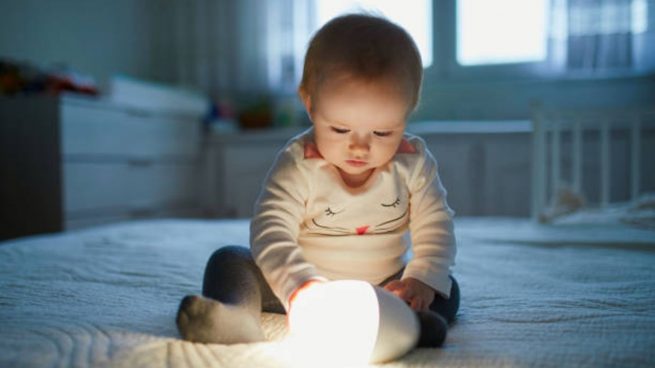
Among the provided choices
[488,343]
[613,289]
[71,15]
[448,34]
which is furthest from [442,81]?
[488,343]

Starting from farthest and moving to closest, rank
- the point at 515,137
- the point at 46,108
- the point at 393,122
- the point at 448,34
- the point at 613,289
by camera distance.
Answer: the point at 448,34, the point at 515,137, the point at 46,108, the point at 613,289, the point at 393,122

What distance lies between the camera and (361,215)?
0.82 m

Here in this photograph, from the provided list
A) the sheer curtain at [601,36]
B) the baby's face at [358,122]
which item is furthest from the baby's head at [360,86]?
the sheer curtain at [601,36]

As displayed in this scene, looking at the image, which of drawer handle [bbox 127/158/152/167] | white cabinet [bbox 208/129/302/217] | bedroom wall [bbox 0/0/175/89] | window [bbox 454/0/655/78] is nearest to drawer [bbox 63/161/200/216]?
drawer handle [bbox 127/158/152/167]

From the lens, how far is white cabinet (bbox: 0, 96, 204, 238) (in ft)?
7.16

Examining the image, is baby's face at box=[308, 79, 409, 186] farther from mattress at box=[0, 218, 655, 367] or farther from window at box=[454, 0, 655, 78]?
window at box=[454, 0, 655, 78]

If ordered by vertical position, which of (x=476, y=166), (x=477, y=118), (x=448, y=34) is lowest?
(x=476, y=166)

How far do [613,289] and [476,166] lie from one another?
67.0 inches

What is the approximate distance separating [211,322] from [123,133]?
6.73 feet

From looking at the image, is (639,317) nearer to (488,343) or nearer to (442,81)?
(488,343)

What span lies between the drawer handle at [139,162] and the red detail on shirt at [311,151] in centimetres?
194

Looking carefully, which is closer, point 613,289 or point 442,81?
point 613,289

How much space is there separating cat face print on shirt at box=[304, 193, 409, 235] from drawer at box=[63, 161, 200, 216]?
1682mm

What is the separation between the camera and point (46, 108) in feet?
7.07
